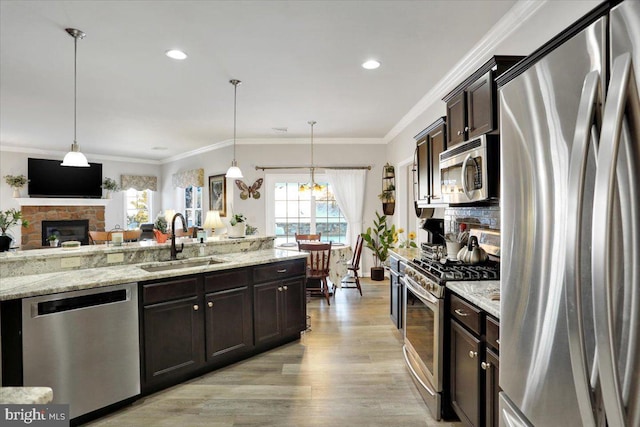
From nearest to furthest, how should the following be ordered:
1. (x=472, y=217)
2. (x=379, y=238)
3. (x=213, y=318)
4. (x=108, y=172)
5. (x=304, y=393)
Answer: (x=304, y=393) → (x=213, y=318) → (x=472, y=217) → (x=379, y=238) → (x=108, y=172)

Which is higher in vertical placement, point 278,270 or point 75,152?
point 75,152

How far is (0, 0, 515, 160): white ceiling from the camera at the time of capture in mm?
2441

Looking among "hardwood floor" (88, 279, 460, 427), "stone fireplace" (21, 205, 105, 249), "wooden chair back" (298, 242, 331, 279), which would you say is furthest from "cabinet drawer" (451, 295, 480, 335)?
"stone fireplace" (21, 205, 105, 249)

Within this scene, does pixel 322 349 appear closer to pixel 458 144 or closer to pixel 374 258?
pixel 458 144

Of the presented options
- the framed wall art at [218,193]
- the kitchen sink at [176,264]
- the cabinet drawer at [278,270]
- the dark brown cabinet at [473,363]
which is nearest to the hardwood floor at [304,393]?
the dark brown cabinet at [473,363]

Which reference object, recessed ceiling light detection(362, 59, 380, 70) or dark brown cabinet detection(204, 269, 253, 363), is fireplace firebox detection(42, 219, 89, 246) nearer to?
dark brown cabinet detection(204, 269, 253, 363)

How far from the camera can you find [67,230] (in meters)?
8.03

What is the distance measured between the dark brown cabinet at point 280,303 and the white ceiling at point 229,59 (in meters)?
2.00

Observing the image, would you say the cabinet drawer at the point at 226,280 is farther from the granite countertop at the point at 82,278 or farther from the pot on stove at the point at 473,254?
the pot on stove at the point at 473,254

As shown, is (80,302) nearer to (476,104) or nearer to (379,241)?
(476,104)

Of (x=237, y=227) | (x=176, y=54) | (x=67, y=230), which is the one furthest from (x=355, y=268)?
(x=67, y=230)

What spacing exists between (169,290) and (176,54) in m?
2.07

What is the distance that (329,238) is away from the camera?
6.92 metres

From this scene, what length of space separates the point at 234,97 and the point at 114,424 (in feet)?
11.5
